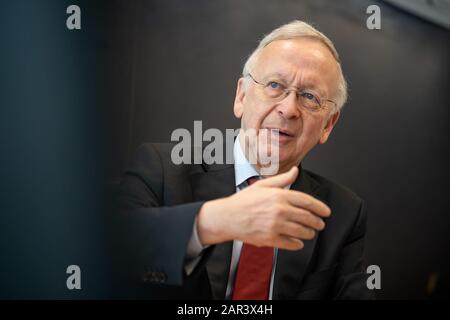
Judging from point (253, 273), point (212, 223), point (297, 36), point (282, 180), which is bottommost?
point (253, 273)

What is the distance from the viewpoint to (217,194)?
4.84 feet

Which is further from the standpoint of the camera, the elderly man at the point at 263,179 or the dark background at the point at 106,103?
the dark background at the point at 106,103

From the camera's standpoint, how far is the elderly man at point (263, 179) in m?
1.43

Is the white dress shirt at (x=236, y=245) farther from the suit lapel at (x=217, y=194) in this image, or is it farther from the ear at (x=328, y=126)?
the ear at (x=328, y=126)

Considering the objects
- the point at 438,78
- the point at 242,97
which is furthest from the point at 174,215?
the point at 438,78

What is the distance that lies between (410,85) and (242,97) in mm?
553

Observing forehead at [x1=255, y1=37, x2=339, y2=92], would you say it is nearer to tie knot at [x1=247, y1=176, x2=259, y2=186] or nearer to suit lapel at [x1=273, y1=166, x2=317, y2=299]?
tie knot at [x1=247, y1=176, x2=259, y2=186]

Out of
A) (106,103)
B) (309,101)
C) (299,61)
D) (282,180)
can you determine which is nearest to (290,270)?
(282,180)

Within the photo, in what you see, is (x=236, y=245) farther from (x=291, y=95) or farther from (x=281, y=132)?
(x=291, y=95)

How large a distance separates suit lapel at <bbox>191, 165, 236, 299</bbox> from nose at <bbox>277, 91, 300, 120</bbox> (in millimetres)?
215

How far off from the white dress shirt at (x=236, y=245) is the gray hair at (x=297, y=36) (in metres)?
0.22

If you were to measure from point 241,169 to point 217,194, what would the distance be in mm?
101

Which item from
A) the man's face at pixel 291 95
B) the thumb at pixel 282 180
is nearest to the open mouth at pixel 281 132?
the man's face at pixel 291 95

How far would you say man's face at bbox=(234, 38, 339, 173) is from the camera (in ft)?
4.72
